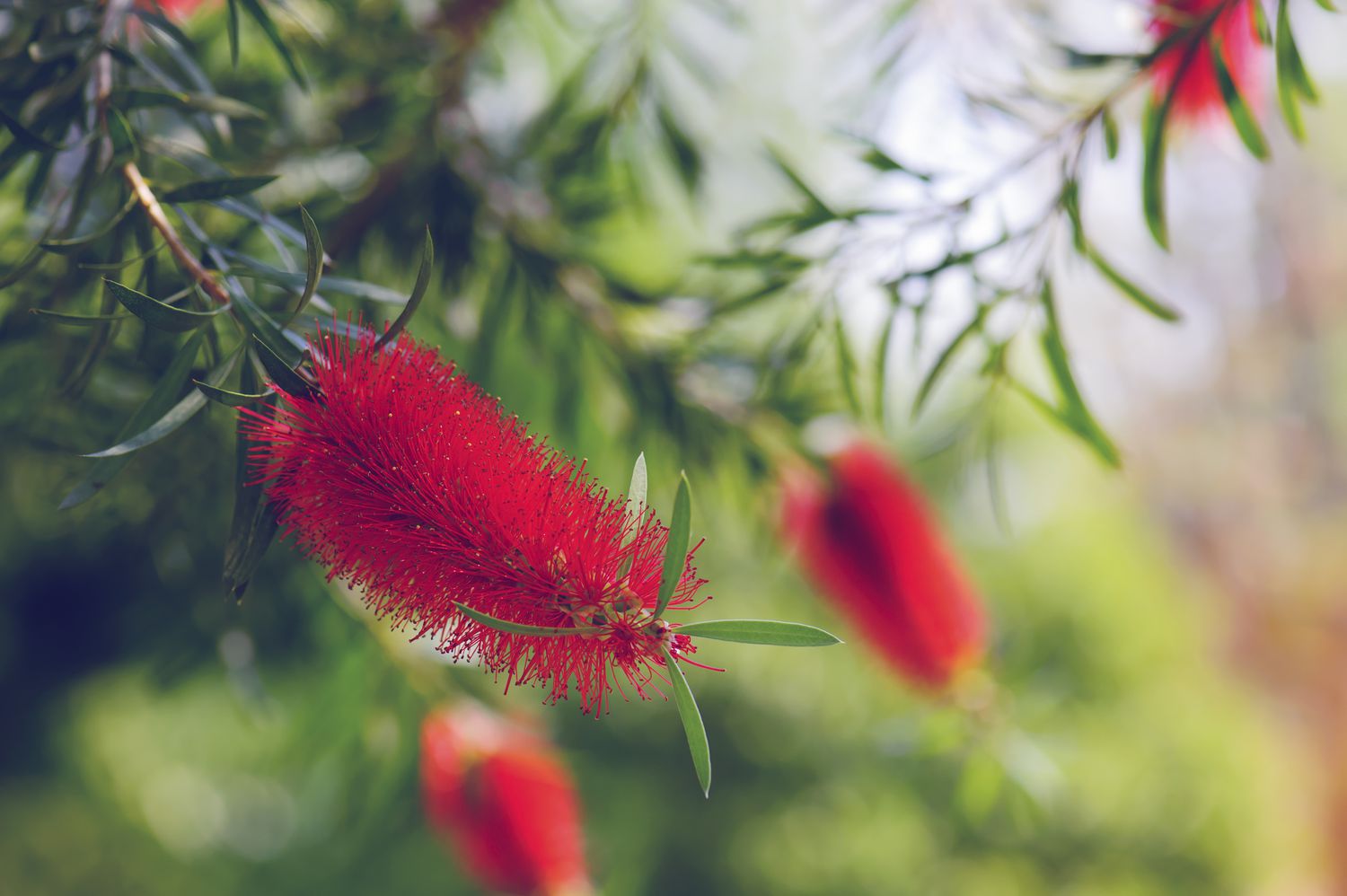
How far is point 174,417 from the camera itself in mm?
209

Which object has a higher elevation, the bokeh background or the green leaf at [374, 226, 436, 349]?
the green leaf at [374, 226, 436, 349]

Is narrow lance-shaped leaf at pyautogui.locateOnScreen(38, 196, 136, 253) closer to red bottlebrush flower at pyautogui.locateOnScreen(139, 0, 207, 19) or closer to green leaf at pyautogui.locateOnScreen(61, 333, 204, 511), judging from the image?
green leaf at pyautogui.locateOnScreen(61, 333, 204, 511)

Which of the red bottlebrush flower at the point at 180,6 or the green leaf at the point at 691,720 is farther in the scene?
the red bottlebrush flower at the point at 180,6

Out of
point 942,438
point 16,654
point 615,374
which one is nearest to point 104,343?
point 615,374

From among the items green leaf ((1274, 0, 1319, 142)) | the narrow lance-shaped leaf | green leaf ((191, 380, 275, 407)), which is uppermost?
green leaf ((1274, 0, 1319, 142))

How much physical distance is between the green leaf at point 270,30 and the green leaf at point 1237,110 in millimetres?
270

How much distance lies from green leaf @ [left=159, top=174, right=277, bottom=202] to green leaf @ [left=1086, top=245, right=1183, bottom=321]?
242 mm

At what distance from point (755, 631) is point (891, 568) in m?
0.26

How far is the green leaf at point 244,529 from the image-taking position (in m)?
0.21

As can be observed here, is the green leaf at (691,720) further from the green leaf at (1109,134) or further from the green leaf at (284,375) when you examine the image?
the green leaf at (1109,134)

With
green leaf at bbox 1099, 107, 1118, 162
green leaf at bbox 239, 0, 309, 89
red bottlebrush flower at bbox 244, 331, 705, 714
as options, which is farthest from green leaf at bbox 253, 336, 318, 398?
green leaf at bbox 1099, 107, 1118, 162

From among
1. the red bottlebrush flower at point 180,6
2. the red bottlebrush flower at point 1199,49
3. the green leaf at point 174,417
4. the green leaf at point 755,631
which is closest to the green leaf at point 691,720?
the green leaf at point 755,631

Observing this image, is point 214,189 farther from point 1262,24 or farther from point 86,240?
point 1262,24

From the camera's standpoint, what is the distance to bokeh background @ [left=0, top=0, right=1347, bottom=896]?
0.40 metres
